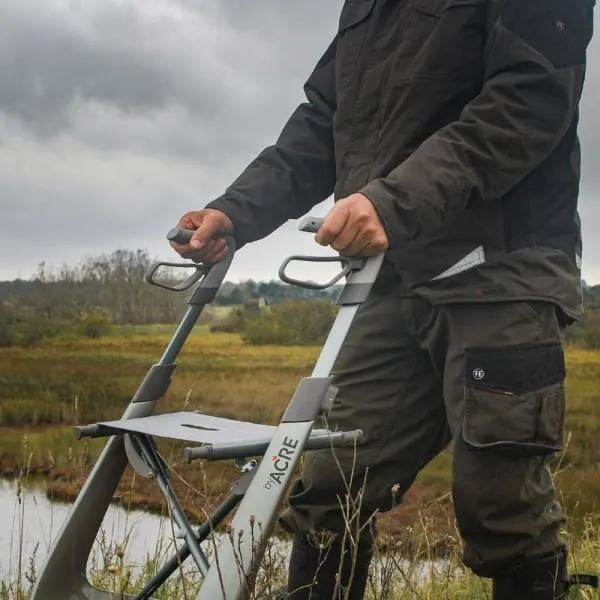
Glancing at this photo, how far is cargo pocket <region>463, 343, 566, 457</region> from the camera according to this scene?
1.50 metres

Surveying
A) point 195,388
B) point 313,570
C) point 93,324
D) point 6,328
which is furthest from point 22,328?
point 313,570

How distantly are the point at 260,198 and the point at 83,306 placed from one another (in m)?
3.17

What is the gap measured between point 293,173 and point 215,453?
2.69ft

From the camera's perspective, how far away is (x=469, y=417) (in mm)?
1526

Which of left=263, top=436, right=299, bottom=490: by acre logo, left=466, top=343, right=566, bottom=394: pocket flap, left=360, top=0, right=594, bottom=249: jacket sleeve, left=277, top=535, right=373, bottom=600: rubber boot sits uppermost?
left=360, top=0, right=594, bottom=249: jacket sleeve

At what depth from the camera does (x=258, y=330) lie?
496 cm

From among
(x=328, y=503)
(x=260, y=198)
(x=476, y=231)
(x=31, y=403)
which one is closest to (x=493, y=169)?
(x=476, y=231)

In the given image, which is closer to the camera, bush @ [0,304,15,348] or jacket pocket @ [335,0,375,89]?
jacket pocket @ [335,0,375,89]

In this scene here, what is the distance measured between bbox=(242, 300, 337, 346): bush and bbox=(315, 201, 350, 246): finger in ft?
11.6

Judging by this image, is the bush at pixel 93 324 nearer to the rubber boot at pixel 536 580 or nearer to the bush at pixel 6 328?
the bush at pixel 6 328

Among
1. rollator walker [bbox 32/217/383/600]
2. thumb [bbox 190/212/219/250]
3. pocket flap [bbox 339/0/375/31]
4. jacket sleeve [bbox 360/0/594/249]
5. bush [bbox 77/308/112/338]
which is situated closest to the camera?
rollator walker [bbox 32/217/383/600]

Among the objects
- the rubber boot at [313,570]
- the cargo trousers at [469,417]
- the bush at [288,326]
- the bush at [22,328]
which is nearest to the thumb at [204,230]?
the cargo trousers at [469,417]

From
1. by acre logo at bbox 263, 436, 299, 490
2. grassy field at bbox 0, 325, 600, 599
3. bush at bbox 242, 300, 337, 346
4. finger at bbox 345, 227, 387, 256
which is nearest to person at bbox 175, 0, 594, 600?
finger at bbox 345, 227, 387, 256

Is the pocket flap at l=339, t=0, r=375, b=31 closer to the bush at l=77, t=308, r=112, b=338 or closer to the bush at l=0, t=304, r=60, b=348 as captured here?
the bush at l=77, t=308, r=112, b=338
